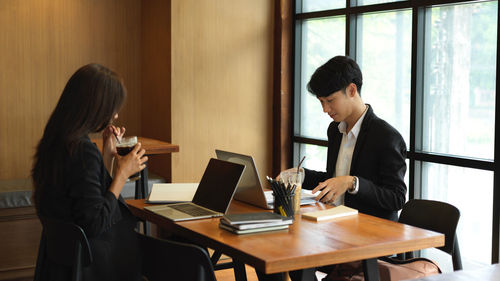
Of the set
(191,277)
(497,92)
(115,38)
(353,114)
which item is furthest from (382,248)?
(115,38)

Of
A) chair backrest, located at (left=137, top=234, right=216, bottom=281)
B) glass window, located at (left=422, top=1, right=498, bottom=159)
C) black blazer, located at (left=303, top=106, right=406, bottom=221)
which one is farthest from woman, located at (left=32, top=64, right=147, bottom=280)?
glass window, located at (left=422, top=1, right=498, bottom=159)

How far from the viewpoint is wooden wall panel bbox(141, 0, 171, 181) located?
15.3 ft

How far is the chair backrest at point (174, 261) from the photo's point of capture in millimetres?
1895

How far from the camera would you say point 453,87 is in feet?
12.1

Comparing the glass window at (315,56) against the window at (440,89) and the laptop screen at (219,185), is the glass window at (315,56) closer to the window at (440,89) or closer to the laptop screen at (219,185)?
the window at (440,89)

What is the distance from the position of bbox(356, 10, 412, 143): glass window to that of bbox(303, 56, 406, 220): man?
1.09 meters

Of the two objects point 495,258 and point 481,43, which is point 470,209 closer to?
point 495,258

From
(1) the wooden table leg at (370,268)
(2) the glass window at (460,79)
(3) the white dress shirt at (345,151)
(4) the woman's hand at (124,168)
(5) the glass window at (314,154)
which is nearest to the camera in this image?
(1) the wooden table leg at (370,268)

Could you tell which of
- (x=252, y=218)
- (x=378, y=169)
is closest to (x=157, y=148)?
(x=378, y=169)

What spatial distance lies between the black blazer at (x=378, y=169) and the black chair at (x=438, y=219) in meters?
0.07

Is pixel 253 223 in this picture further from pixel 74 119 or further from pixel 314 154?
pixel 314 154

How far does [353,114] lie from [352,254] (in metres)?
1.14

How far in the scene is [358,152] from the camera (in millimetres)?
2939

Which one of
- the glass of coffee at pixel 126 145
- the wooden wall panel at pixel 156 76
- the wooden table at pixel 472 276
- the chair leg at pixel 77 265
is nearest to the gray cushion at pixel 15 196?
the wooden wall panel at pixel 156 76
